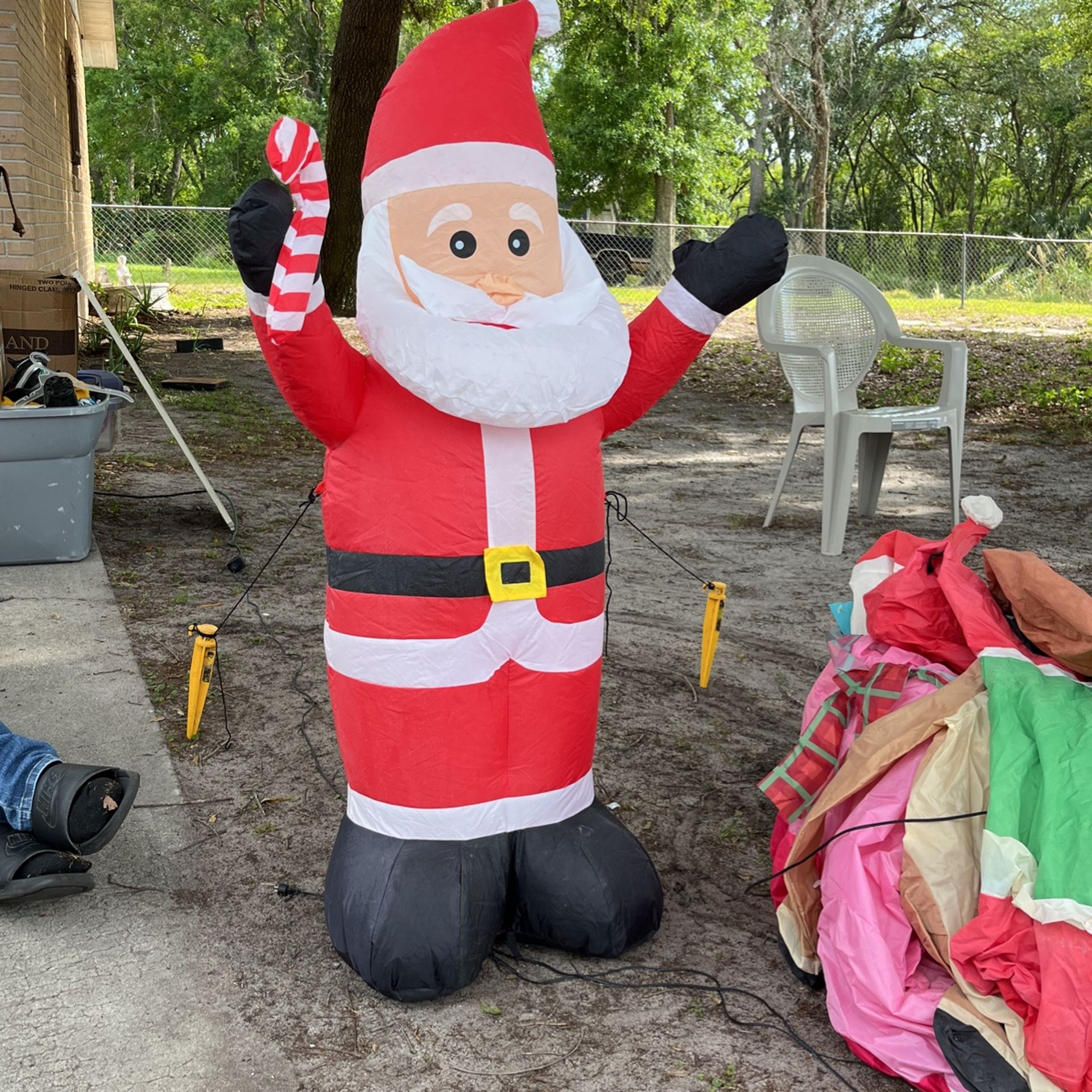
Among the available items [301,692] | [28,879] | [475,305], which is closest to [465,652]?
[475,305]

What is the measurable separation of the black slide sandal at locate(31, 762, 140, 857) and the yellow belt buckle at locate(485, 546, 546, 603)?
986 millimetres

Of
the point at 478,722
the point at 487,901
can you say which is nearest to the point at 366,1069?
the point at 487,901

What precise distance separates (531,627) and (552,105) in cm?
2525

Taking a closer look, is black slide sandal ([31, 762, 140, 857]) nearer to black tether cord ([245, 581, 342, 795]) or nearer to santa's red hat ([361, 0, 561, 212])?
black tether cord ([245, 581, 342, 795])

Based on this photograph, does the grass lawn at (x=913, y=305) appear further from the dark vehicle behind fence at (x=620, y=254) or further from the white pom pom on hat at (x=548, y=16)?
the white pom pom on hat at (x=548, y=16)

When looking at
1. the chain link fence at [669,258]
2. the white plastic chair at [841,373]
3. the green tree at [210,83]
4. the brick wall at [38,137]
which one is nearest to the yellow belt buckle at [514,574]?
the white plastic chair at [841,373]

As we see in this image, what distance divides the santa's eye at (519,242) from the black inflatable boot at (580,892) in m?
1.18

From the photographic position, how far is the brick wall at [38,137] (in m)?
7.23

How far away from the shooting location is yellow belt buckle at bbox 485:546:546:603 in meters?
2.31

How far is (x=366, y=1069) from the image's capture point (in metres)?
2.11

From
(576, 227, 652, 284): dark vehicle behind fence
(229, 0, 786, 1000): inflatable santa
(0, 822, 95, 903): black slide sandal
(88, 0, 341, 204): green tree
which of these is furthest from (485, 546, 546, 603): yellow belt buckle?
(88, 0, 341, 204): green tree

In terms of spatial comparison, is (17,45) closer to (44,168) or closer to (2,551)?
(44,168)

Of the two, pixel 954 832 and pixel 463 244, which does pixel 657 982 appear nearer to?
pixel 954 832

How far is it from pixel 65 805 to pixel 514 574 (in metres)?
1.09
